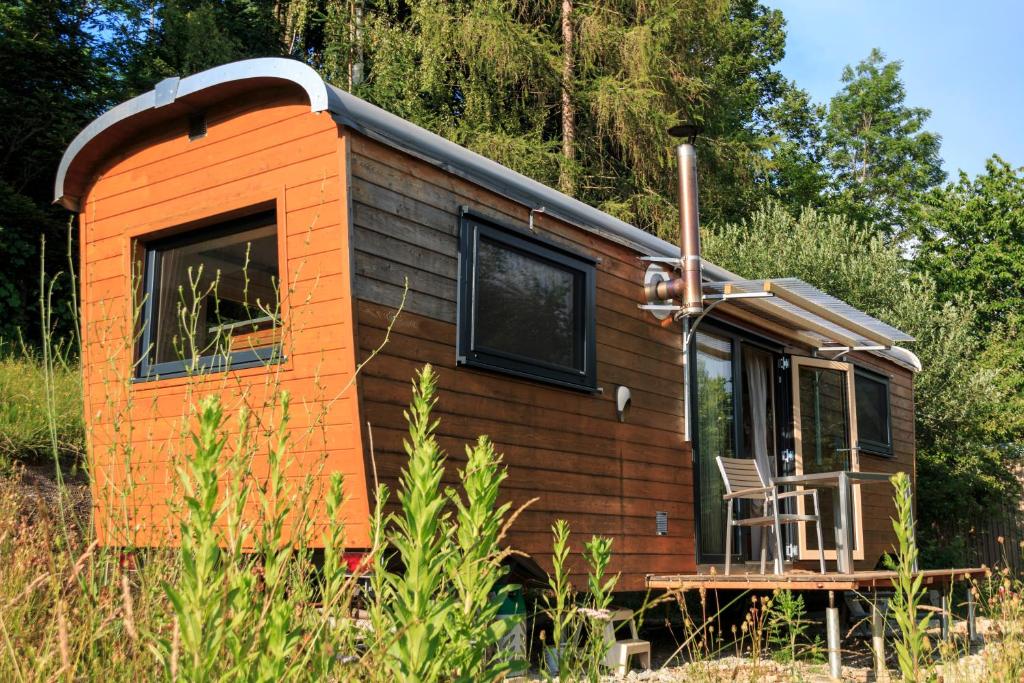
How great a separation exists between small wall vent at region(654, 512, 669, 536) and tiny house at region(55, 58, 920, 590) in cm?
2

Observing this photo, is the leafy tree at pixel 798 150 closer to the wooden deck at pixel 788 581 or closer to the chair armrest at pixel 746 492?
the chair armrest at pixel 746 492

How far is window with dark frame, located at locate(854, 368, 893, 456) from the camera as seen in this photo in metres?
8.78

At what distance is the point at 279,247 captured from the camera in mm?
4414

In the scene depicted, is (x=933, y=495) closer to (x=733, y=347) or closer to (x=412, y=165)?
(x=733, y=347)

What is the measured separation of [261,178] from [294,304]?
0.69m

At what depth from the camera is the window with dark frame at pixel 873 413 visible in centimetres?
878

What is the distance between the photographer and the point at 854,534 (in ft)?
25.5

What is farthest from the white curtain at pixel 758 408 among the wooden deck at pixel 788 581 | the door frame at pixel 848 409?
the wooden deck at pixel 788 581

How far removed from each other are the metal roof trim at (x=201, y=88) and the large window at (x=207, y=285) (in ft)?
2.13

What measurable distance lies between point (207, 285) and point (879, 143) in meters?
24.6

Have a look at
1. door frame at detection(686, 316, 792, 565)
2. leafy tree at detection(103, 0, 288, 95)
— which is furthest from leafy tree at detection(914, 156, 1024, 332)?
leafy tree at detection(103, 0, 288, 95)

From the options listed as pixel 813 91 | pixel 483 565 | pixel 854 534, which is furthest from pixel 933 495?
pixel 813 91

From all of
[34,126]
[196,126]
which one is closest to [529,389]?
[196,126]

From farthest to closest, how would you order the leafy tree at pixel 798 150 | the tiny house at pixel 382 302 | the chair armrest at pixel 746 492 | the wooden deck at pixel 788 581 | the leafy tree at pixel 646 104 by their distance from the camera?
the leafy tree at pixel 798 150
the leafy tree at pixel 646 104
the chair armrest at pixel 746 492
the wooden deck at pixel 788 581
the tiny house at pixel 382 302
